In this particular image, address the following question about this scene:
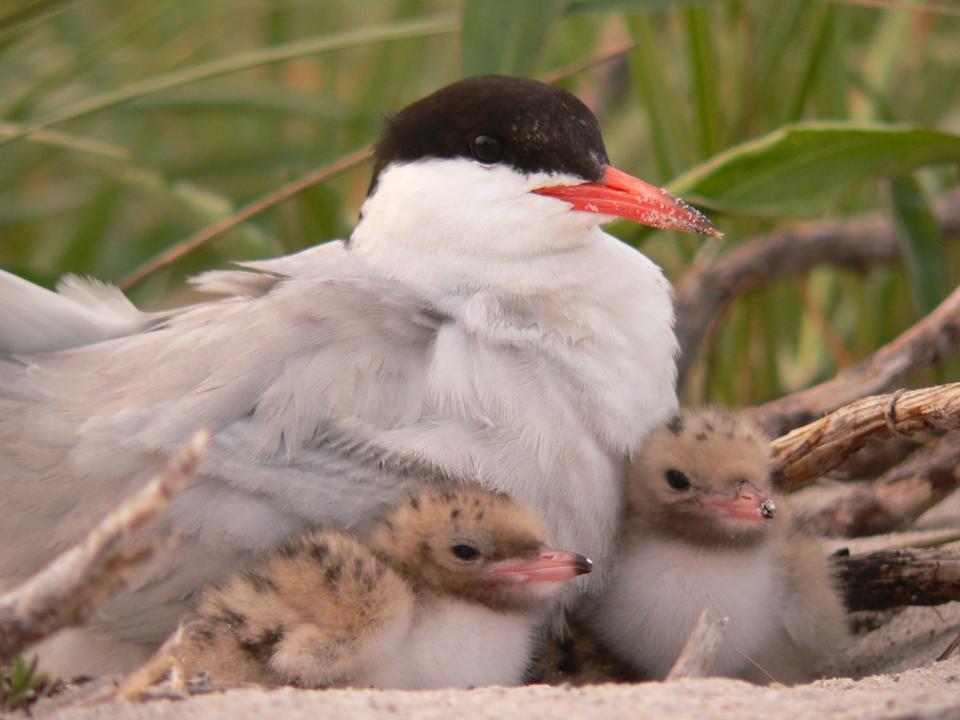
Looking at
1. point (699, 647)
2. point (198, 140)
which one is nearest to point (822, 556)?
point (699, 647)

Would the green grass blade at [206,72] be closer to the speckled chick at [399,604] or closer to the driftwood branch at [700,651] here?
the speckled chick at [399,604]

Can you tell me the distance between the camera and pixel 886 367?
306 cm

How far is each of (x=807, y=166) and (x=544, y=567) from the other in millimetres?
1308

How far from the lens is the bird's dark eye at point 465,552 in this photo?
2.22m

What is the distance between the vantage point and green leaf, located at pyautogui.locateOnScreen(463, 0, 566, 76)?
3.23m

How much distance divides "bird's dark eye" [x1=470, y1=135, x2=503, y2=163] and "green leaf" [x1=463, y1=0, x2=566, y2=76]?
634mm

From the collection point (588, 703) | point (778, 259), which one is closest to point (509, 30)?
point (778, 259)

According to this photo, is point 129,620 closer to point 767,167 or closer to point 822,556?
point 822,556

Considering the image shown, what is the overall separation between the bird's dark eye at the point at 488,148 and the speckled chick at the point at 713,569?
593mm

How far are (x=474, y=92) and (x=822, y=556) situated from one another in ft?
3.50

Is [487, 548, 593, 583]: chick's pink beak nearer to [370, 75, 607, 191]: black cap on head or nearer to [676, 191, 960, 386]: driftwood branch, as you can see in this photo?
[370, 75, 607, 191]: black cap on head

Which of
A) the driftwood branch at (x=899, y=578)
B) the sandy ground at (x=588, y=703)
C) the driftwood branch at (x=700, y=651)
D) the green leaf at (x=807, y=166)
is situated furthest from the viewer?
the green leaf at (x=807, y=166)

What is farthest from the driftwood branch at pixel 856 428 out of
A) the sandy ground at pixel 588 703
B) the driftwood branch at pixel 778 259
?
the driftwood branch at pixel 778 259

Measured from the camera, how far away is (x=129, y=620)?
226 centimetres
